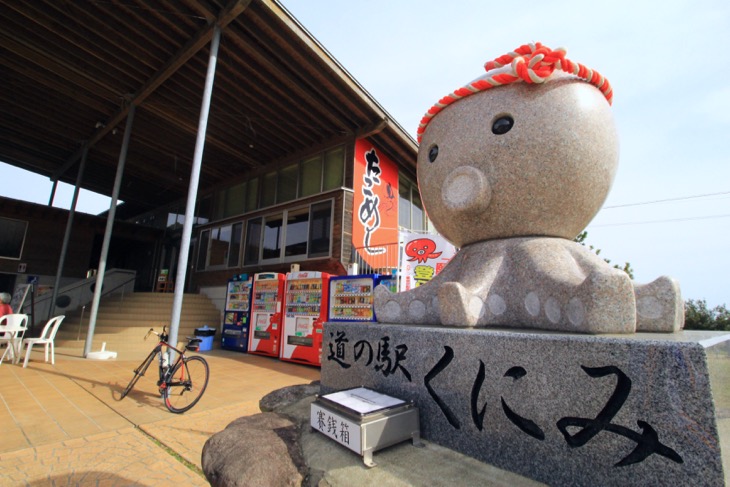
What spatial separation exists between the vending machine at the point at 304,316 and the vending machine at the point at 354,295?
24cm

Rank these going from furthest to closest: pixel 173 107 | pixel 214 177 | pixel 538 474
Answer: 1. pixel 214 177
2. pixel 173 107
3. pixel 538 474

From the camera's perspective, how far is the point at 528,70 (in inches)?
117

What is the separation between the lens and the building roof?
7445mm

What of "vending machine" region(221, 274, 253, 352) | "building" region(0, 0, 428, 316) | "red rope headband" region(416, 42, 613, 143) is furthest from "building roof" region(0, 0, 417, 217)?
"red rope headband" region(416, 42, 613, 143)

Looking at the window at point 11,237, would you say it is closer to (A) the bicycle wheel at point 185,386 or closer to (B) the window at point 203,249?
(B) the window at point 203,249

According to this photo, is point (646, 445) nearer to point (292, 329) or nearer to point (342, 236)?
point (292, 329)

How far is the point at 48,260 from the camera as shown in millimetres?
15680

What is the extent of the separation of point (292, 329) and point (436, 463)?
23.9 feet

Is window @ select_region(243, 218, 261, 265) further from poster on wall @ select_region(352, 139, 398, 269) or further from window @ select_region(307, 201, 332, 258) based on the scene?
poster on wall @ select_region(352, 139, 398, 269)

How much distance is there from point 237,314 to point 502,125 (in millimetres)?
9743

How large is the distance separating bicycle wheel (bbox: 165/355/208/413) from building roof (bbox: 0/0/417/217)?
6684mm

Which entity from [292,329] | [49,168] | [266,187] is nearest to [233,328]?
[292,329]

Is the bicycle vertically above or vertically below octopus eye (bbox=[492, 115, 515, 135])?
below

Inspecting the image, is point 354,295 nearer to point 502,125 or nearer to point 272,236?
point 272,236
